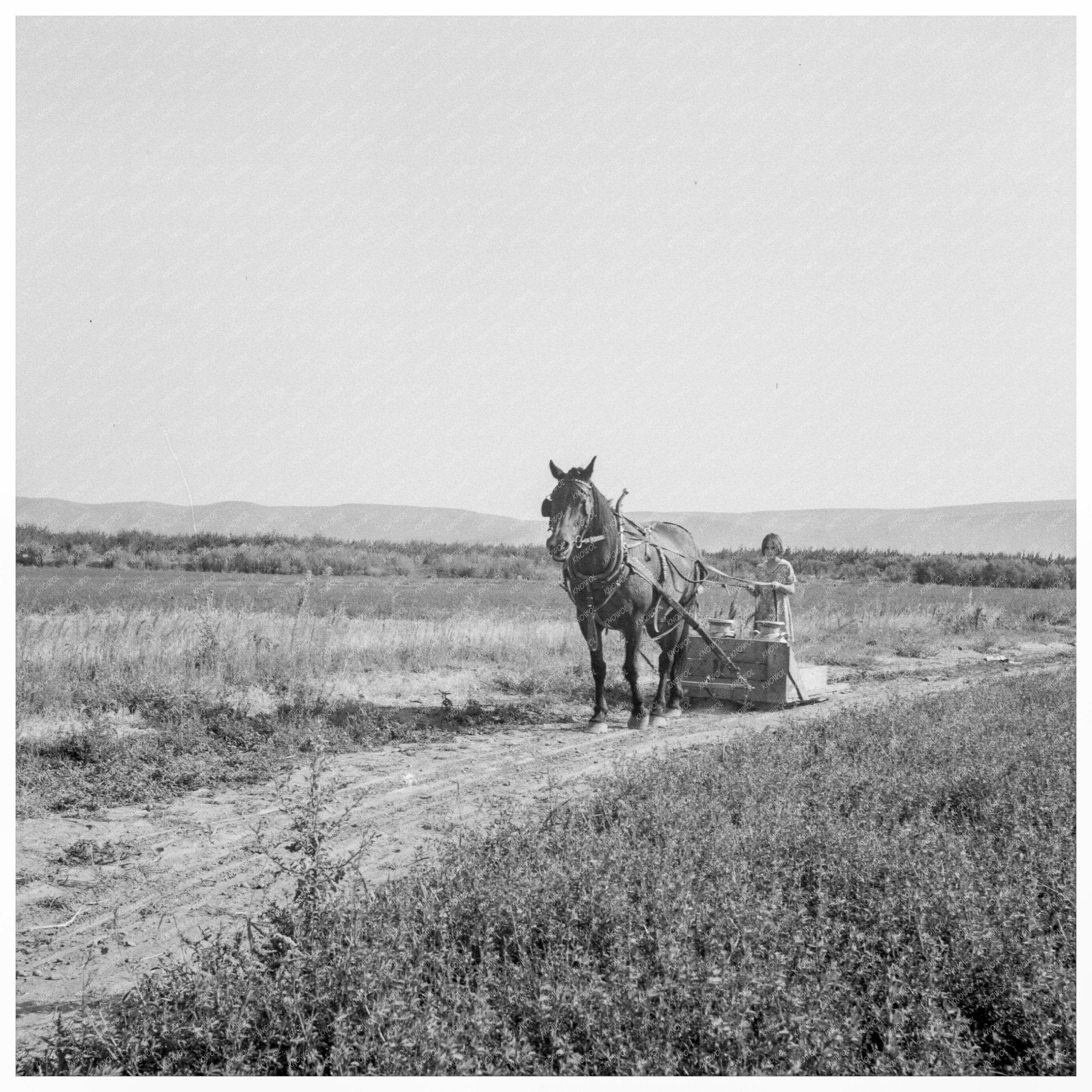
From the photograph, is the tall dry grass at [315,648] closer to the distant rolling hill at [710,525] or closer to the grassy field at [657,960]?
the grassy field at [657,960]

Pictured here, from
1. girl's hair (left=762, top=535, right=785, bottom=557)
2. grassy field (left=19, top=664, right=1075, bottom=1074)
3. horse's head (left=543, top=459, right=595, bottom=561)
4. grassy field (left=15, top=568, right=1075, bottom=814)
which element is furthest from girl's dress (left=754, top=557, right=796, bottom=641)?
grassy field (left=19, top=664, right=1075, bottom=1074)

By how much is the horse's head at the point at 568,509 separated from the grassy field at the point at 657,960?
3.70 metres

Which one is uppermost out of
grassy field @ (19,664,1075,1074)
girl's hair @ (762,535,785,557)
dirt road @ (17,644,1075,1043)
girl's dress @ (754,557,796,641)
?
girl's hair @ (762,535,785,557)

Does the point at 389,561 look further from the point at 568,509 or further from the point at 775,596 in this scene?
the point at 568,509

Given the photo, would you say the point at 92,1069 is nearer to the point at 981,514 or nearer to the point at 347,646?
the point at 347,646

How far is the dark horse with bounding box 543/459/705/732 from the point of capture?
9.46 meters

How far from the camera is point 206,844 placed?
5.85 meters

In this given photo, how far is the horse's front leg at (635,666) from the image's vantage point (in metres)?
10.3

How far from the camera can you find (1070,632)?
24.9 metres

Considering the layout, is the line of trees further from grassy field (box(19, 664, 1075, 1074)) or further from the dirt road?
grassy field (box(19, 664, 1075, 1074))

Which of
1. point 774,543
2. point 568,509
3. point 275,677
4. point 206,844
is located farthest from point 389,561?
point 206,844

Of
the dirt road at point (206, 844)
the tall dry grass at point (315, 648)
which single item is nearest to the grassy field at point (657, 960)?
the dirt road at point (206, 844)

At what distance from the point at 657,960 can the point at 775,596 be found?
28.9ft
